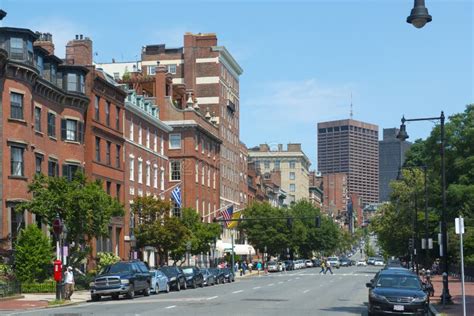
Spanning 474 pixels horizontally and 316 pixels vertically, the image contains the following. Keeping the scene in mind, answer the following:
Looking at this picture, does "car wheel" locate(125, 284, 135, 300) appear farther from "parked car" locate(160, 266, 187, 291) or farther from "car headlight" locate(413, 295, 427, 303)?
"car headlight" locate(413, 295, 427, 303)

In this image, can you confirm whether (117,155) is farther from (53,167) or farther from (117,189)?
(53,167)

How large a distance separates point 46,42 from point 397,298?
4225 cm

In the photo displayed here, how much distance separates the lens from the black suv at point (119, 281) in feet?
129

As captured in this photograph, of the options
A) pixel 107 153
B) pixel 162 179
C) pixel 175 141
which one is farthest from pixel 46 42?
pixel 175 141

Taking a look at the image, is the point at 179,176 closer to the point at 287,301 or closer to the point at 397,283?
the point at 287,301

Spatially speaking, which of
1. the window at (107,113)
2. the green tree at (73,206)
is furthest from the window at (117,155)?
the green tree at (73,206)

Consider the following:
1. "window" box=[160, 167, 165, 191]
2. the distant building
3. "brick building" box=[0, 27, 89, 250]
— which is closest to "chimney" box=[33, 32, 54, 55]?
"brick building" box=[0, 27, 89, 250]

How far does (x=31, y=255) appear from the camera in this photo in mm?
45875

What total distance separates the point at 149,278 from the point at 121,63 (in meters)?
75.9

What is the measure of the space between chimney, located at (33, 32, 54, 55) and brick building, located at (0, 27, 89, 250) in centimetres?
493

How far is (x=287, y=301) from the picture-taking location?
35.6 m

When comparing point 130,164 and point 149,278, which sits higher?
point 130,164

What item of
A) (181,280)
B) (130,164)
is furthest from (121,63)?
(181,280)

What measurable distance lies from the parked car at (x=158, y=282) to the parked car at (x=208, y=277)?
34.0 feet
